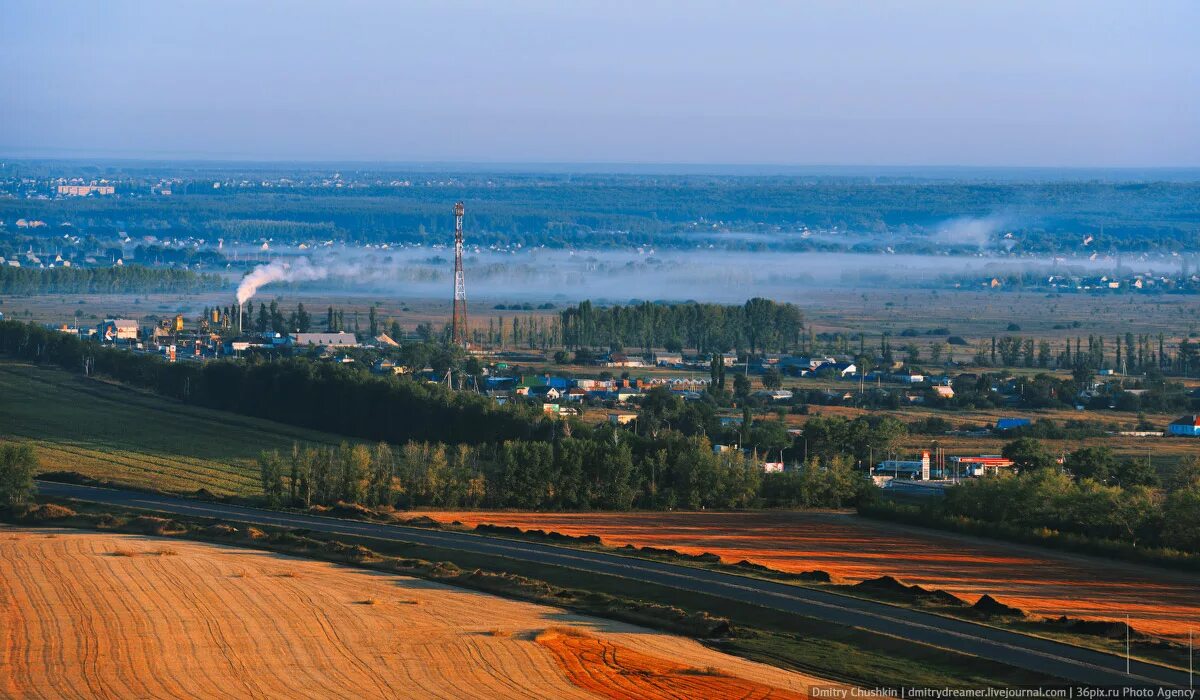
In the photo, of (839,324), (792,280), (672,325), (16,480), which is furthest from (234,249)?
(16,480)

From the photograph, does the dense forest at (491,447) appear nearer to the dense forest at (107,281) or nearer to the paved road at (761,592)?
the paved road at (761,592)

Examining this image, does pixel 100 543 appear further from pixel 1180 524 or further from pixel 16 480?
pixel 1180 524

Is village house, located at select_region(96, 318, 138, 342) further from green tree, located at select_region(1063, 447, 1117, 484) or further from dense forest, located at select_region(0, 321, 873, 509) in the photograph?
green tree, located at select_region(1063, 447, 1117, 484)

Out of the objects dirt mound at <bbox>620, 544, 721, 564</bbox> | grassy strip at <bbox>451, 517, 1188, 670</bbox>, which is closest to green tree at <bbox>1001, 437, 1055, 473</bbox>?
dirt mound at <bbox>620, 544, 721, 564</bbox>

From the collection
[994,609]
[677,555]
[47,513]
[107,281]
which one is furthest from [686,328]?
[107,281]

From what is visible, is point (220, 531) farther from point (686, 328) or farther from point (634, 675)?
point (686, 328)
